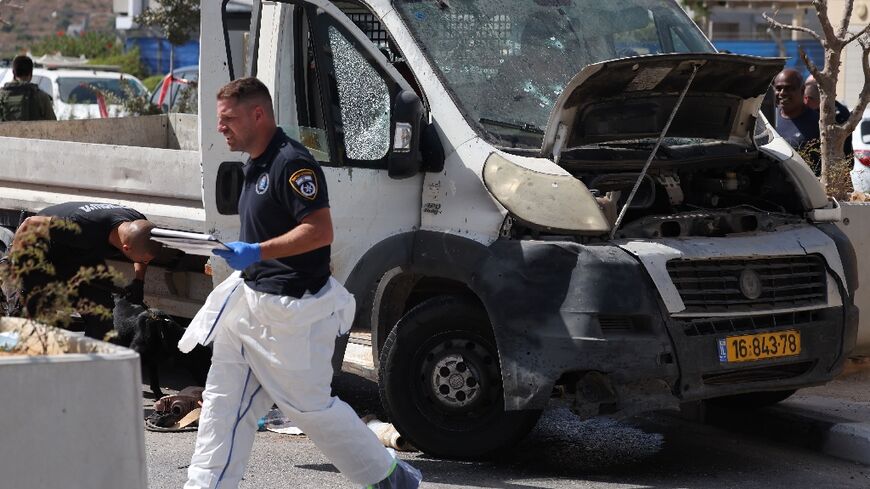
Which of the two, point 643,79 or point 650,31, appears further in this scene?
point 650,31

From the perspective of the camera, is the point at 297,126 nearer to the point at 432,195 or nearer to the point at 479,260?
the point at 432,195

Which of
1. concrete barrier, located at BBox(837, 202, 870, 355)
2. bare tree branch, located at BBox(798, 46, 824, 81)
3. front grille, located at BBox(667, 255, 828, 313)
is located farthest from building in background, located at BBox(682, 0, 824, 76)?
front grille, located at BBox(667, 255, 828, 313)

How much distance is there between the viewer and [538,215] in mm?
6223

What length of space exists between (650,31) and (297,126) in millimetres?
1966

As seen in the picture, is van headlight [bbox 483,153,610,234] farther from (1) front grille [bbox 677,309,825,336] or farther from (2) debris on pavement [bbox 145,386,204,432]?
(2) debris on pavement [bbox 145,386,204,432]

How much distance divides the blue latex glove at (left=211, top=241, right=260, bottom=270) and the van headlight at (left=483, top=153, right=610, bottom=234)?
4.84 ft

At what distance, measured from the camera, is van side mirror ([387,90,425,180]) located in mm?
6363

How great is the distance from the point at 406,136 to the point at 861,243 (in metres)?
3.28

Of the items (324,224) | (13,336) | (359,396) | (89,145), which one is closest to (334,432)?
(324,224)

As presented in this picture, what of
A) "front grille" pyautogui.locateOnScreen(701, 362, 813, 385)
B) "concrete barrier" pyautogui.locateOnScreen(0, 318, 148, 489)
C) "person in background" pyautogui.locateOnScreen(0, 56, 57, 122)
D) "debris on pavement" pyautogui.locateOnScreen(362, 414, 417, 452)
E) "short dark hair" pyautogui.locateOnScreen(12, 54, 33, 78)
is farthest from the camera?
"short dark hair" pyautogui.locateOnScreen(12, 54, 33, 78)

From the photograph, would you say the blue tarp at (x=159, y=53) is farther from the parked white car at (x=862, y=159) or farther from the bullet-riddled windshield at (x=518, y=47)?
the bullet-riddled windshield at (x=518, y=47)

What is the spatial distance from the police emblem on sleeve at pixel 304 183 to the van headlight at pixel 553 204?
3.98 feet

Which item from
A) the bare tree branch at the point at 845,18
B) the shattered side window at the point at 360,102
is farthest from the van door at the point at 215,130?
the bare tree branch at the point at 845,18

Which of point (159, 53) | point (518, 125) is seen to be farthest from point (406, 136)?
point (159, 53)
